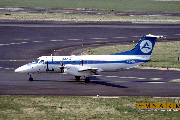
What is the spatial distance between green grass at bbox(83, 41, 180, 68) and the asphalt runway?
3556 millimetres

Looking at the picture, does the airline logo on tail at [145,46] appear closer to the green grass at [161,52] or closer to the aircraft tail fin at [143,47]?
the aircraft tail fin at [143,47]

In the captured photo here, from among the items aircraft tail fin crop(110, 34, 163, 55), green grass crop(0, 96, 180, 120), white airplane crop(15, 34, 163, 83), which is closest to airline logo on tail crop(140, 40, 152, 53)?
aircraft tail fin crop(110, 34, 163, 55)

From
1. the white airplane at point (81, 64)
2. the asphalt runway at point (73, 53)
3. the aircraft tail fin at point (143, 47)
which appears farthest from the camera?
the aircraft tail fin at point (143, 47)

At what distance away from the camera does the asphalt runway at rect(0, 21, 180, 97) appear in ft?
146

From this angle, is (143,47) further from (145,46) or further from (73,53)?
(73,53)

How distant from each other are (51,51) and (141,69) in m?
20.5

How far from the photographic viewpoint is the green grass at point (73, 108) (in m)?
34.4

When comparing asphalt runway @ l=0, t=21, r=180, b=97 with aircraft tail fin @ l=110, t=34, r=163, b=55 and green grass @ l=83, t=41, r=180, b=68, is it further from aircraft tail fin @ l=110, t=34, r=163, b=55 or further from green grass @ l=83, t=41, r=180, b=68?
aircraft tail fin @ l=110, t=34, r=163, b=55

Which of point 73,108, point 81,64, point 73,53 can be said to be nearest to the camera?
point 73,108

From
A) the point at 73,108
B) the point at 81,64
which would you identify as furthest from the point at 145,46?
the point at 73,108

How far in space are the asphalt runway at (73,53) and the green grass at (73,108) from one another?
2564 millimetres

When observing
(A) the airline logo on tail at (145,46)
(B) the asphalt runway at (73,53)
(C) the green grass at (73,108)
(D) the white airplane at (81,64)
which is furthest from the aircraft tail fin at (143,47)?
(C) the green grass at (73,108)

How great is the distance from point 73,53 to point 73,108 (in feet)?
107

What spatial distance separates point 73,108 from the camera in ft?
121
